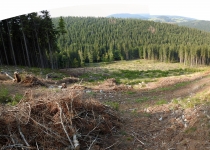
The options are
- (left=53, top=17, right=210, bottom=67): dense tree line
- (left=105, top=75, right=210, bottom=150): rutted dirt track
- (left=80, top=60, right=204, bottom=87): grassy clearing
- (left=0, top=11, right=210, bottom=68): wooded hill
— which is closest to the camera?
(left=105, top=75, right=210, bottom=150): rutted dirt track

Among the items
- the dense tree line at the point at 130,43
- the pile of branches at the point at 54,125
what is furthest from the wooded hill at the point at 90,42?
the pile of branches at the point at 54,125

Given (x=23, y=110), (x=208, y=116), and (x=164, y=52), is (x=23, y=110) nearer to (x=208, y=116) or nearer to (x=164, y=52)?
(x=208, y=116)

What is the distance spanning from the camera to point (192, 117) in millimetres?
7297

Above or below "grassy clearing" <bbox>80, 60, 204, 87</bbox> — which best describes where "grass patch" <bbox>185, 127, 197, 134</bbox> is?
above

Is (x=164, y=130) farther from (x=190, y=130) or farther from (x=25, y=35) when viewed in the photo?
(x=25, y=35)

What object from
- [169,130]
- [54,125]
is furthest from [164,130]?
[54,125]

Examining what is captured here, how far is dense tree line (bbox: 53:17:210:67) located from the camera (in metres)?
97.7

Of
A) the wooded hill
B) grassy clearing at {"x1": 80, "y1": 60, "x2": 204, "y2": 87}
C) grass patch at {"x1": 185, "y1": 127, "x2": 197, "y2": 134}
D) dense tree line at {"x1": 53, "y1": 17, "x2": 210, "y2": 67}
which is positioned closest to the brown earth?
grass patch at {"x1": 185, "y1": 127, "x2": 197, "y2": 134}

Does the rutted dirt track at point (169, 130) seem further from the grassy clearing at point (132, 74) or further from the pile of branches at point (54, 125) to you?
the grassy clearing at point (132, 74)

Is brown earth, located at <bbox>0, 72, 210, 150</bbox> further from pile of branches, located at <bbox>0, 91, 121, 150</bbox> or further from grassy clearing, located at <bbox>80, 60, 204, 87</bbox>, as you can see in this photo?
grassy clearing, located at <bbox>80, 60, 204, 87</bbox>

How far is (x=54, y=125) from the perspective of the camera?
20.6 feet

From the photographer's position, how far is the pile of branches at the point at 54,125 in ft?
18.3

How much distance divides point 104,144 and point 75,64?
77.5 metres

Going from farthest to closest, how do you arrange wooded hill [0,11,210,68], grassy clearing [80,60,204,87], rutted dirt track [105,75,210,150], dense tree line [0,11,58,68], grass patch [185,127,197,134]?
wooded hill [0,11,210,68]
dense tree line [0,11,58,68]
grassy clearing [80,60,204,87]
grass patch [185,127,197,134]
rutted dirt track [105,75,210,150]
